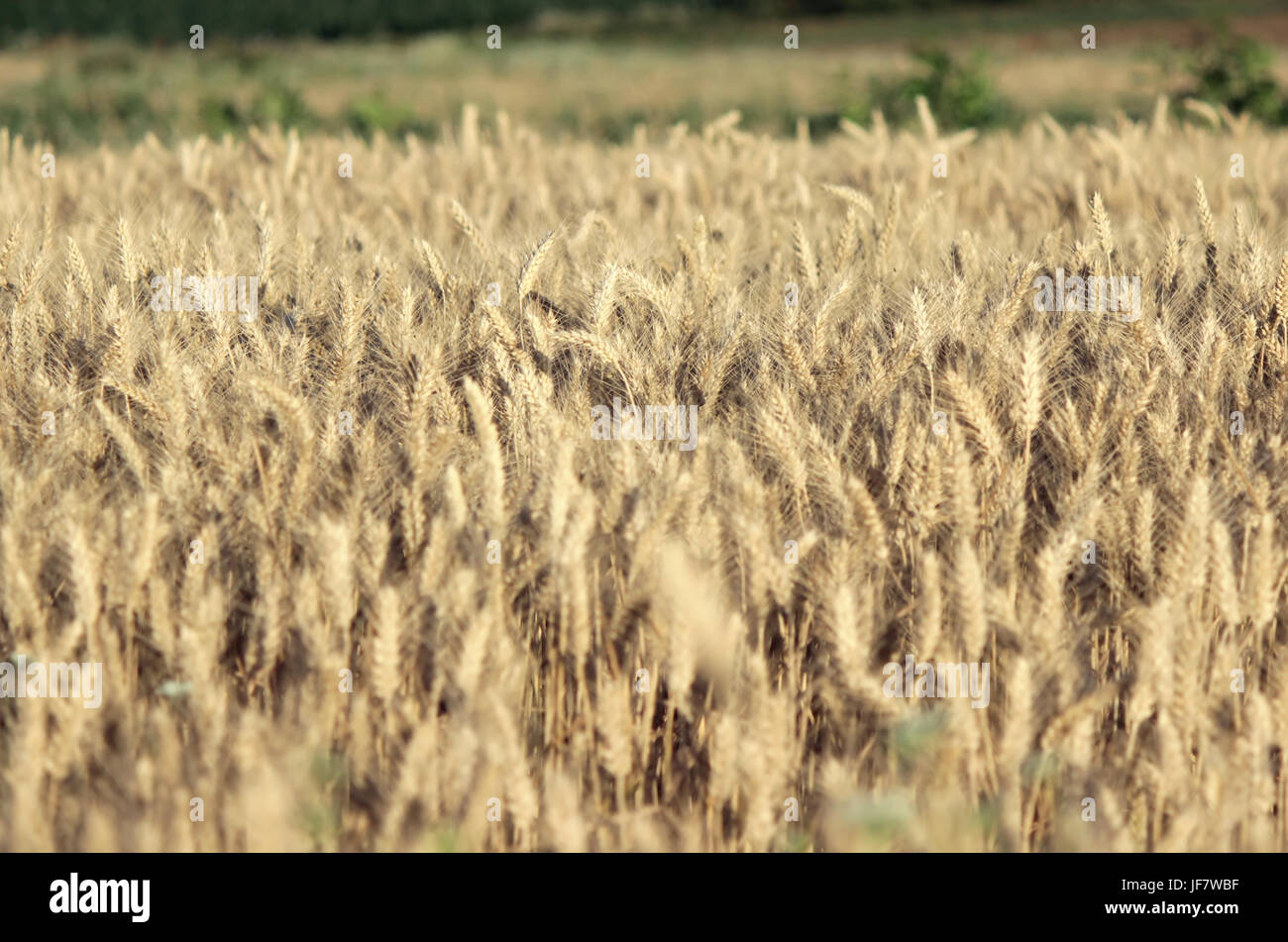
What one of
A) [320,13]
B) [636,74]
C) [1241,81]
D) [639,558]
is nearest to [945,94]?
[1241,81]

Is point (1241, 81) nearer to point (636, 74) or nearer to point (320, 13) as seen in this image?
point (636, 74)

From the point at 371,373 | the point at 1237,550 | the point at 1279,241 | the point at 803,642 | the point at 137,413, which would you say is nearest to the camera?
the point at 803,642

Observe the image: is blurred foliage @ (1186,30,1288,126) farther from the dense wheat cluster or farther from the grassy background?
the dense wheat cluster

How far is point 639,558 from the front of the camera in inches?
60.1

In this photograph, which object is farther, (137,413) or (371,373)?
(371,373)

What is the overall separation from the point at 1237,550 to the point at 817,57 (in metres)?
22.9

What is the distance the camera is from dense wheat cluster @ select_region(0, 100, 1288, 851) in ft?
4.47

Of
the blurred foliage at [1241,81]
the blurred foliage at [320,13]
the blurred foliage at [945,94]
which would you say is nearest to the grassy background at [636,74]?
the blurred foliage at [945,94]

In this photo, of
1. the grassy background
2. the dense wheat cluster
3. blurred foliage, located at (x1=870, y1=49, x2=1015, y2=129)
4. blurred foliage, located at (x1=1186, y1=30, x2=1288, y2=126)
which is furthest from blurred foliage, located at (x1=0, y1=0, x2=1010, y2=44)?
the dense wheat cluster

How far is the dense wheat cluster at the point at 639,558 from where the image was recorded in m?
1.36

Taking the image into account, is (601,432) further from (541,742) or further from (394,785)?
(394,785)

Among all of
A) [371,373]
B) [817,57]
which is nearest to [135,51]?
[817,57]
